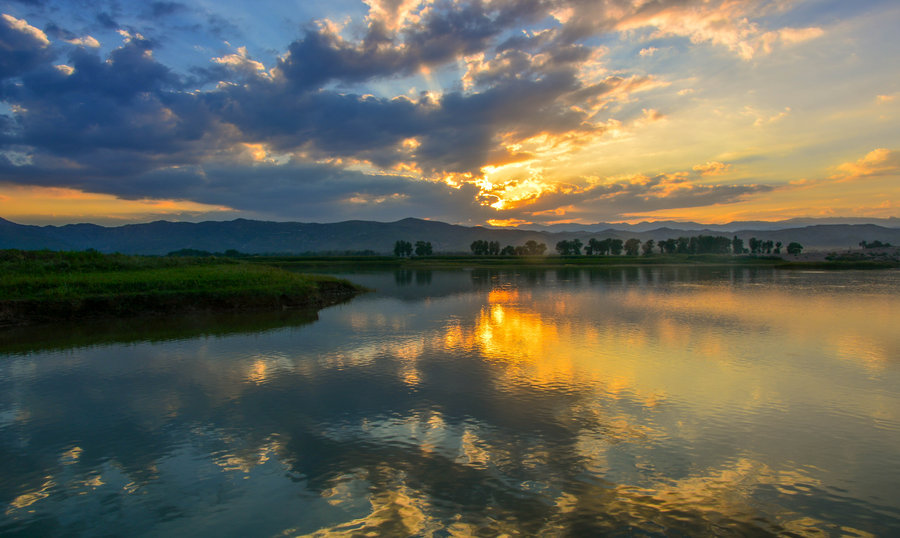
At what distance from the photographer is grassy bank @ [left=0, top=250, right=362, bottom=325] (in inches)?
1211

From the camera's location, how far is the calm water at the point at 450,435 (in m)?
9.12

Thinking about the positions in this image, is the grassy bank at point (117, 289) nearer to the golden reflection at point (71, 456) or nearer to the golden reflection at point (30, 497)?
the golden reflection at point (71, 456)

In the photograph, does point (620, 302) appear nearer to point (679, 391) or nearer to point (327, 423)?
point (679, 391)

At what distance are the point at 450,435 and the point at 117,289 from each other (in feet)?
108

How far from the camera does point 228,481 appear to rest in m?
10.4

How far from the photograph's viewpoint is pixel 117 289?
34.4 meters

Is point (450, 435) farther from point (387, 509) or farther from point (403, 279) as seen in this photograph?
point (403, 279)

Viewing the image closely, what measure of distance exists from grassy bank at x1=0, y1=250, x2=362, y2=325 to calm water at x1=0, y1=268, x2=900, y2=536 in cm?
607

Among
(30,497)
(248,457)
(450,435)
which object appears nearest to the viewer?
(30,497)

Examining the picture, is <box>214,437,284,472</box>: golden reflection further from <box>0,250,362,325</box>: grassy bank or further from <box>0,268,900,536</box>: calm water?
<box>0,250,362,325</box>: grassy bank

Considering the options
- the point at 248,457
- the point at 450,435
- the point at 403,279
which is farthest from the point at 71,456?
the point at 403,279

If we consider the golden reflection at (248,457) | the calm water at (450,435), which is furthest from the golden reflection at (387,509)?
the golden reflection at (248,457)

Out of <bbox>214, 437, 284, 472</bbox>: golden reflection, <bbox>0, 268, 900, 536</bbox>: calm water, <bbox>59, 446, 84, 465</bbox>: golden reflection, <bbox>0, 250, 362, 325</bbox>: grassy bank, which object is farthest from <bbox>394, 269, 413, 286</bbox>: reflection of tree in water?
<bbox>59, 446, 84, 465</bbox>: golden reflection

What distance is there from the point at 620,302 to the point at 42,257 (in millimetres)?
54732
